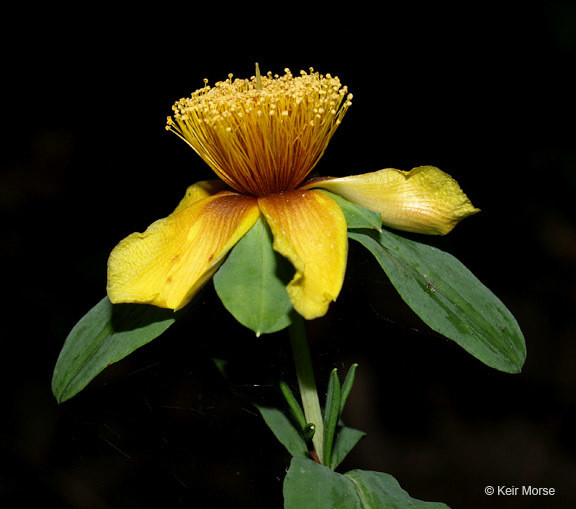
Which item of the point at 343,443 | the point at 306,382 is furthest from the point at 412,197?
the point at 343,443

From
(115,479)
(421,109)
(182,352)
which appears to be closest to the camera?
(182,352)

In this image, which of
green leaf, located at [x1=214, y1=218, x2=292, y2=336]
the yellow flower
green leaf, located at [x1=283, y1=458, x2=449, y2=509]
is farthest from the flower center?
green leaf, located at [x1=283, y1=458, x2=449, y2=509]

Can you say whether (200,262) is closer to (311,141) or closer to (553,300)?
(311,141)

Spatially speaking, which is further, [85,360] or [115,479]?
[115,479]

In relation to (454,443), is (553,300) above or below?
above

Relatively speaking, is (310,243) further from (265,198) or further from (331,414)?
(331,414)

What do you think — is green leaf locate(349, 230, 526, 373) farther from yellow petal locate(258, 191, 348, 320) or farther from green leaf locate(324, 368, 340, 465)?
green leaf locate(324, 368, 340, 465)

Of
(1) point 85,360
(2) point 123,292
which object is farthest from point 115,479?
(2) point 123,292
